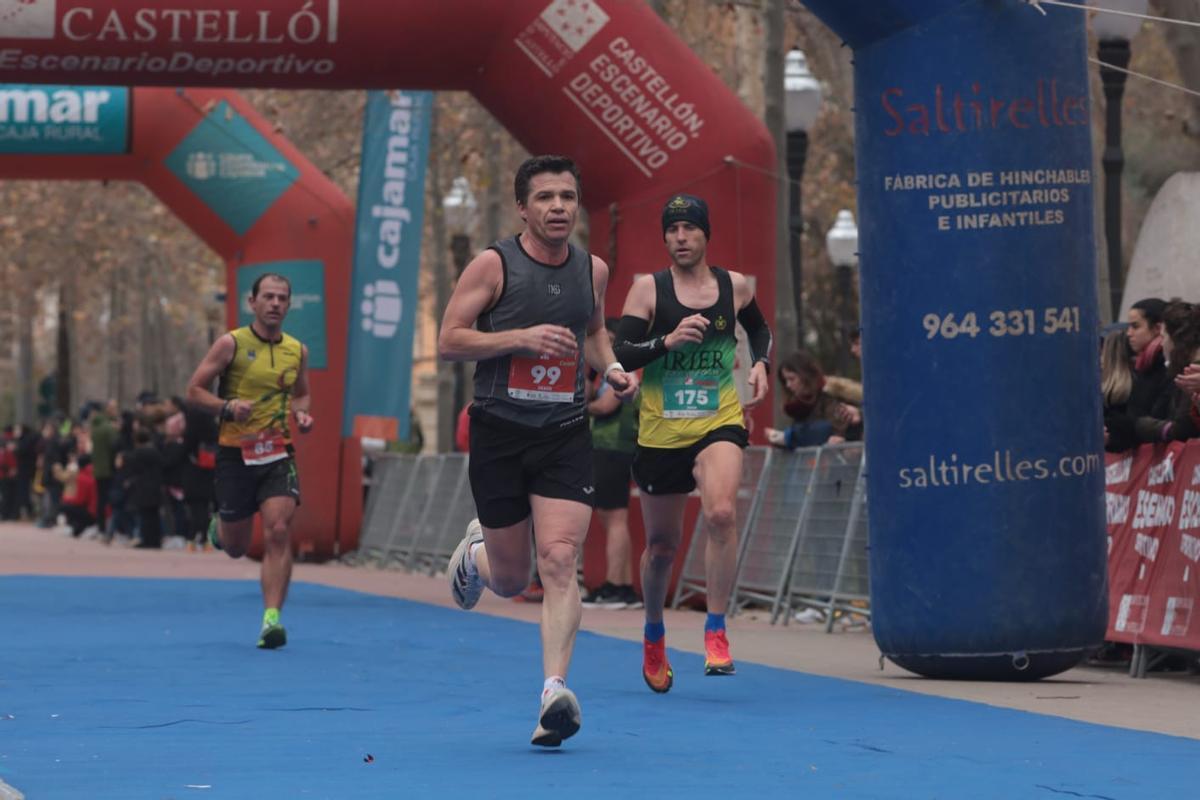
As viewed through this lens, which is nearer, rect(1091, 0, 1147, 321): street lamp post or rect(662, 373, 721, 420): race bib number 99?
rect(662, 373, 721, 420): race bib number 99

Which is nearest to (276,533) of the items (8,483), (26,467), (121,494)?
(121,494)

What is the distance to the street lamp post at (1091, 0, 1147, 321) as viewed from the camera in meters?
16.1

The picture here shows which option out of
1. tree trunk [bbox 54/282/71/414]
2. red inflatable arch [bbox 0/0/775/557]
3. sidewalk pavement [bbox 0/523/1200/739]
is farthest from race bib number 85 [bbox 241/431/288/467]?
tree trunk [bbox 54/282/71/414]

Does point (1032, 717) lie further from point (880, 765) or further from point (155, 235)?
point (155, 235)

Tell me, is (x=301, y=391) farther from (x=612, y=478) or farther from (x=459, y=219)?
(x=459, y=219)

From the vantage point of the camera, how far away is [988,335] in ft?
34.7

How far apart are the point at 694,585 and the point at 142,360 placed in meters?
39.7

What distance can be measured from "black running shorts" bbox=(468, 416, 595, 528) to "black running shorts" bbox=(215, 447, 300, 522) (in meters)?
4.71

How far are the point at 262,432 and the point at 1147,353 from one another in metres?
4.77

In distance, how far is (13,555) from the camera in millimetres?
Answer: 28438

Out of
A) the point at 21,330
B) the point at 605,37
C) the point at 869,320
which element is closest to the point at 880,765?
the point at 869,320

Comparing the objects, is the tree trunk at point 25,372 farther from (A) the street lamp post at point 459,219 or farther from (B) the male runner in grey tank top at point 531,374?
(B) the male runner in grey tank top at point 531,374

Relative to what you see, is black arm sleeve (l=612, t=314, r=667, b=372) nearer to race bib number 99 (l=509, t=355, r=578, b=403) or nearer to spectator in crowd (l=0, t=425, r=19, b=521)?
race bib number 99 (l=509, t=355, r=578, b=403)

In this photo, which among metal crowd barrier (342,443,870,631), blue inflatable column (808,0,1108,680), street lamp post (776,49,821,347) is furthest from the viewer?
street lamp post (776,49,821,347)
